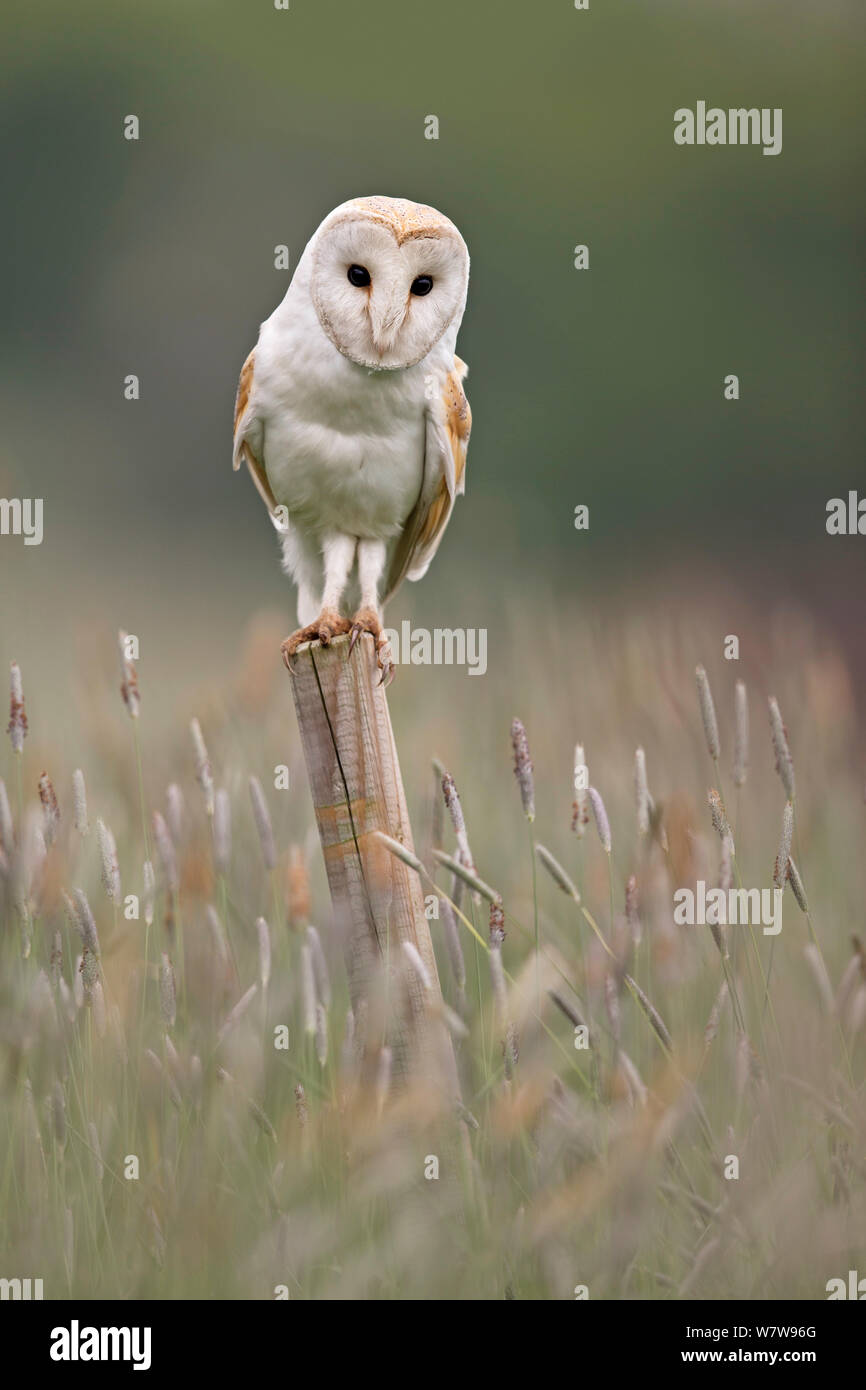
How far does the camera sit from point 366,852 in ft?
7.57

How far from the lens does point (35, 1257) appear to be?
2.16 m

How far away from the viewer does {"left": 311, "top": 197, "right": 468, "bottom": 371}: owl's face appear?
2531 mm

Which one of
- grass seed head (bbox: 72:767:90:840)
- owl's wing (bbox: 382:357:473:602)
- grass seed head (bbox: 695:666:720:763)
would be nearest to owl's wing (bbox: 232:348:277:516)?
owl's wing (bbox: 382:357:473:602)

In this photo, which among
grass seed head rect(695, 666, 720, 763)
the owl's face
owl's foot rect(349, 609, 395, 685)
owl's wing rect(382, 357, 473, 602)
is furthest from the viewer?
owl's wing rect(382, 357, 473, 602)

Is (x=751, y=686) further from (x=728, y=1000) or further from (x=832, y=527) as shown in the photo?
(x=728, y=1000)

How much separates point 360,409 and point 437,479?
0.94 feet

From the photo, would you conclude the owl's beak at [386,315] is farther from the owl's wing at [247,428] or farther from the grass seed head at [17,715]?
the grass seed head at [17,715]

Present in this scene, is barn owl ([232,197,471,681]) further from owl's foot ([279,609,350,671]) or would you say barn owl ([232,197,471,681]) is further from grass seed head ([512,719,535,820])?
grass seed head ([512,719,535,820])

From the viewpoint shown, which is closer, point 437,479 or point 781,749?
point 781,749

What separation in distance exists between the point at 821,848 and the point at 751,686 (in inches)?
40.6

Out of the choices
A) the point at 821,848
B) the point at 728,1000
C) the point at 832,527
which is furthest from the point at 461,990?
the point at 832,527

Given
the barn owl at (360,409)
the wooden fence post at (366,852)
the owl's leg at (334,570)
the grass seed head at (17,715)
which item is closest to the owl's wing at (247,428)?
the barn owl at (360,409)

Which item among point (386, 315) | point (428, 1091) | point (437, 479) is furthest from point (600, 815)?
point (437, 479)

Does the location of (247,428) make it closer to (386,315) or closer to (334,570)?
(334,570)
